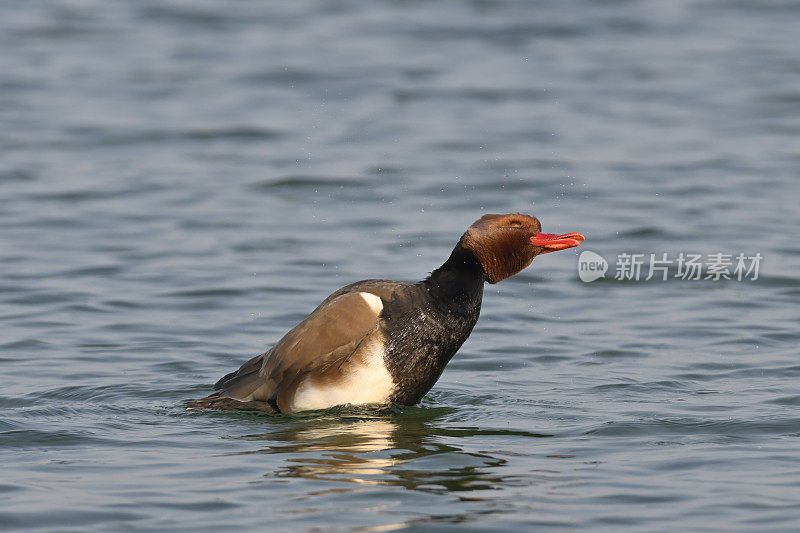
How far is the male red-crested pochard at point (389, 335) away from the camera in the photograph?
8805 mm

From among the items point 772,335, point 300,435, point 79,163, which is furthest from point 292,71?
point 300,435

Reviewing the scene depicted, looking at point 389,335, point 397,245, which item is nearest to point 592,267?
point 397,245

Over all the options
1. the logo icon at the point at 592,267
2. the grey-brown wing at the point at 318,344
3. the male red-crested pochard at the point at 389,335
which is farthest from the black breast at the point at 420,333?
the logo icon at the point at 592,267

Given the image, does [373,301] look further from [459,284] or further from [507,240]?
[507,240]

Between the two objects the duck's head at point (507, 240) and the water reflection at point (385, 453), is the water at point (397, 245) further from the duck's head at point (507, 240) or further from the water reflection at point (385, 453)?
the duck's head at point (507, 240)

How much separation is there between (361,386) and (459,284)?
1019 millimetres

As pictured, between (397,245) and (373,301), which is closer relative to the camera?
(373,301)

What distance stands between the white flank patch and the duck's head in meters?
0.99

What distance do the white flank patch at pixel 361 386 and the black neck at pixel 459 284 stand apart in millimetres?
599

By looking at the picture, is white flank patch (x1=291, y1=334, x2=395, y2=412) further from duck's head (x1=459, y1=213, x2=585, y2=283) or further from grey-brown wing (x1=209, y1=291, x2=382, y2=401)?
duck's head (x1=459, y1=213, x2=585, y2=283)

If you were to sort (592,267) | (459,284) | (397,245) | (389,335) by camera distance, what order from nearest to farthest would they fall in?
(389,335) → (459,284) → (592,267) → (397,245)

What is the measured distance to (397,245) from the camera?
48.5 ft

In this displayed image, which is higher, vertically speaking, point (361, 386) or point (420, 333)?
point (420, 333)

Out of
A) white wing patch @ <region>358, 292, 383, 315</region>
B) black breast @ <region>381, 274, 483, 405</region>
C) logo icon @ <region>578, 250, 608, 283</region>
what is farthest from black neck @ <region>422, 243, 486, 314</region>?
logo icon @ <region>578, 250, 608, 283</region>
